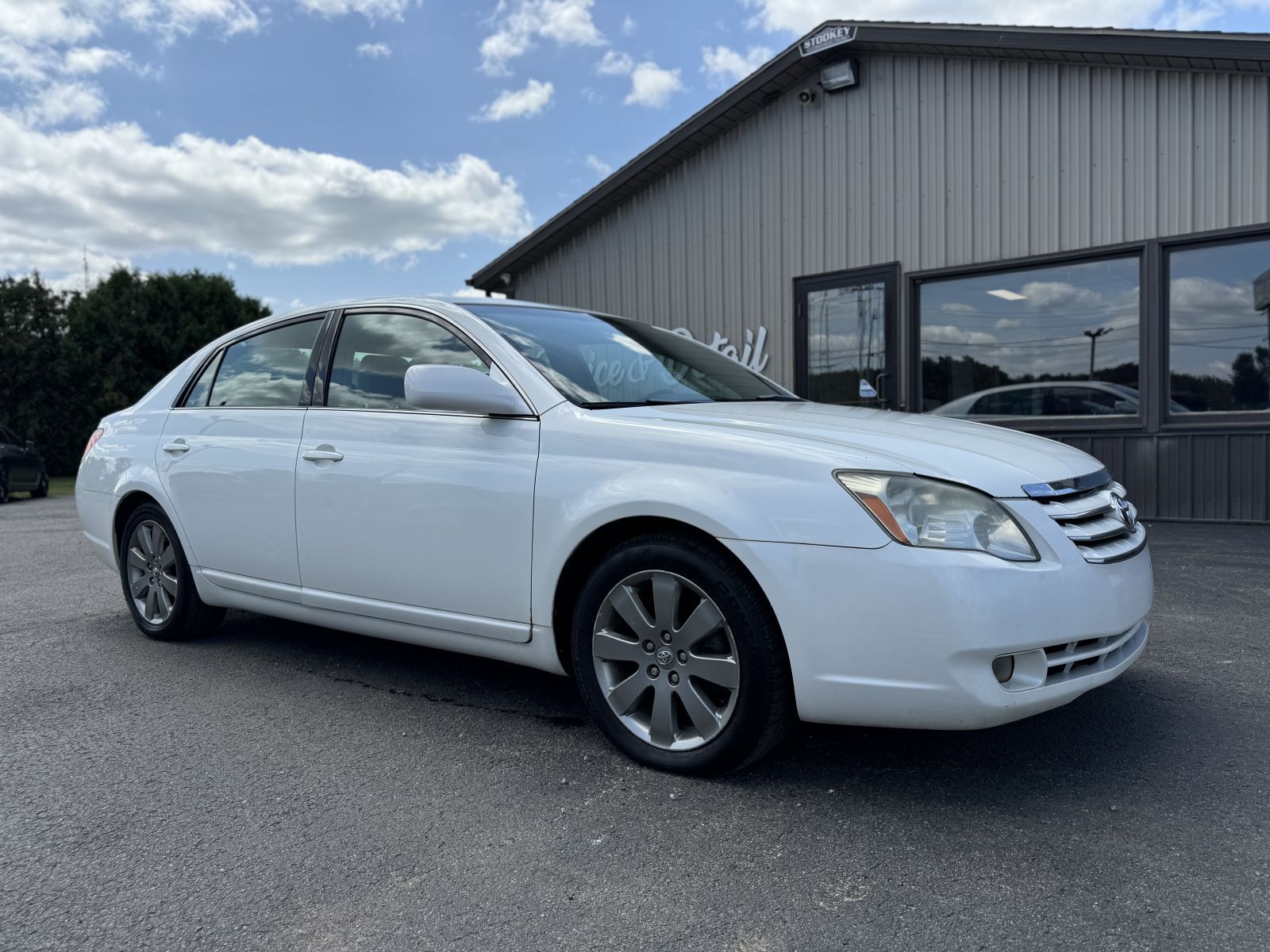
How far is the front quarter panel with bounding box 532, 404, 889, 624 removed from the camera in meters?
2.65

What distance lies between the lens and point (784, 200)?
424 inches

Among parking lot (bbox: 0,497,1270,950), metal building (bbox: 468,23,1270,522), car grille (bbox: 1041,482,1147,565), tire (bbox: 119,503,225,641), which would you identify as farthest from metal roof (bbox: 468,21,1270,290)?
tire (bbox: 119,503,225,641)

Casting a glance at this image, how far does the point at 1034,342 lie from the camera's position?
30.1 ft

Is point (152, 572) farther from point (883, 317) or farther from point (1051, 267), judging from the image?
point (1051, 267)

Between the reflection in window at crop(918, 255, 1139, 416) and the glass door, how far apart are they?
374mm

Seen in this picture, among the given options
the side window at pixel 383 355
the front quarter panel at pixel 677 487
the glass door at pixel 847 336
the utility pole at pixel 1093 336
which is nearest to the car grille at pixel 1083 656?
the front quarter panel at pixel 677 487

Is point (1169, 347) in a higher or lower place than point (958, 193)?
lower

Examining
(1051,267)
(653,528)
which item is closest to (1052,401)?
(1051,267)

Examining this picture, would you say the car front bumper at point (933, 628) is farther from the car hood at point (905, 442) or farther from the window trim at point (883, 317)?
the window trim at point (883, 317)

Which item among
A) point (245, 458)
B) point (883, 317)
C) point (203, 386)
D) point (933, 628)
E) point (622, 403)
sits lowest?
point (933, 628)

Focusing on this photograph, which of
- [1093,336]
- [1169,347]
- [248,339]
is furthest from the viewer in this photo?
[1093,336]

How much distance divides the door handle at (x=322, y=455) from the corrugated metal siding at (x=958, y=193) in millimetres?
7366

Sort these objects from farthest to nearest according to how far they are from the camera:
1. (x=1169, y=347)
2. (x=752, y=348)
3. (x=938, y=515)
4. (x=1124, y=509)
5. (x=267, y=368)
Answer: (x=752, y=348), (x=1169, y=347), (x=267, y=368), (x=1124, y=509), (x=938, y=515)

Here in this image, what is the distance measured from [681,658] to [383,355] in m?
1.82
